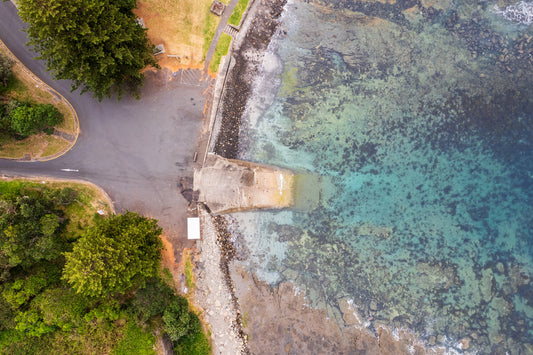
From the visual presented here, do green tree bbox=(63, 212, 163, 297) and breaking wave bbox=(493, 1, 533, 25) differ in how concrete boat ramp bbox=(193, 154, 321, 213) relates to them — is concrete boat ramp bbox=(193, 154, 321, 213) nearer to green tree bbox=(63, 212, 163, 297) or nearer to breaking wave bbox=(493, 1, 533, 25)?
green tree bbox=(63, 212, 163, 297)

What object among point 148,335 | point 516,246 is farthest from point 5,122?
point 516,246

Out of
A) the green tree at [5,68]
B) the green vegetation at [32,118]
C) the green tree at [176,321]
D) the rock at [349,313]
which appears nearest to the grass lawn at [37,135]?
the green tree at [5,68]

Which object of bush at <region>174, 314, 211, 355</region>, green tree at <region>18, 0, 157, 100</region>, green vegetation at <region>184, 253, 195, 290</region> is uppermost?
green tree at <region>18, 0, 157, 100</region>

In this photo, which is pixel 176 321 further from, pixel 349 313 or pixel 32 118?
pixel 32 118

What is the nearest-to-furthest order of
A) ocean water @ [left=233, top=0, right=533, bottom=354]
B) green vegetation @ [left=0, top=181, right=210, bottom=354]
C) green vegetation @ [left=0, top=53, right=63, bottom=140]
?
green vegetation @ [left=0, top=181, right=210, bottom=354] → green vegetation @ [left=0, top=53, right=63, bottom=140] → ocean water @ [left=233, top=0, right=533, bottom=354]

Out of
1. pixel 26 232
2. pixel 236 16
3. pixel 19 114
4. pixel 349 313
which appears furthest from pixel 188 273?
pixel 236 16

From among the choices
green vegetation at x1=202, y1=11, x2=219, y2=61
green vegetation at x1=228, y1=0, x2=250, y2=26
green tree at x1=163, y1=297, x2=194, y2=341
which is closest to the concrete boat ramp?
green tree at x1=163, y1=297, x2=194, y2=341
